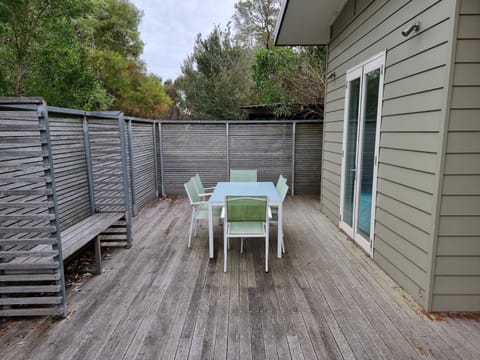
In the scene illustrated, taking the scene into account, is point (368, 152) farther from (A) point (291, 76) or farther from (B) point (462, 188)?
(A) point (291, 76)

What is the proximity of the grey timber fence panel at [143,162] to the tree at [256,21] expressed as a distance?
895 cm

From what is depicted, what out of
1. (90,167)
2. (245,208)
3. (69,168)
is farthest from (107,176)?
(245,208)

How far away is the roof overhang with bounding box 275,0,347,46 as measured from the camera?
3.85 meters

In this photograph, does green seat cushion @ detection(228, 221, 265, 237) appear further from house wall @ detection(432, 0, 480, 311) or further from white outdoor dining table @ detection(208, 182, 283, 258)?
house wall @ detection(432, 0, 480, 311)

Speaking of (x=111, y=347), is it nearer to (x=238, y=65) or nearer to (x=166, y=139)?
(x=166, y=139)

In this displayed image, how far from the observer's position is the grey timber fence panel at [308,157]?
6363 millimetres

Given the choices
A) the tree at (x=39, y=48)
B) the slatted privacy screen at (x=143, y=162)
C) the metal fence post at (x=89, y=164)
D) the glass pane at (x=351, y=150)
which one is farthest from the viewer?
the tree at (x=39, y=48)

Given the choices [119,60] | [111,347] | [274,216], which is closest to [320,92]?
[274,216]

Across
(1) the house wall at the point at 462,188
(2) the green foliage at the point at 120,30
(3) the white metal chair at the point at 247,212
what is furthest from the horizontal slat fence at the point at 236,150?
(2) the green foliage at the point at 120,30

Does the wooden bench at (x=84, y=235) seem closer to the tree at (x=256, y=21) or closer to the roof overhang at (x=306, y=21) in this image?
the roof overhang at (x=306, y=21)

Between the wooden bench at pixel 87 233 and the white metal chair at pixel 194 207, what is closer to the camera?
the wooden bench at pixel 87 233

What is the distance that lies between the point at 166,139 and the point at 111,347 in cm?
507

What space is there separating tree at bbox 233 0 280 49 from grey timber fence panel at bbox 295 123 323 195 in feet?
26.7

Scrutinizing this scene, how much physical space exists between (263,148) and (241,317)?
470 cm
